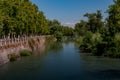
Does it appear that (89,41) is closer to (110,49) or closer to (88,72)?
(110,49)

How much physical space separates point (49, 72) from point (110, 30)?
23110mm

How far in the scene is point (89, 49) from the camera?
65.5 metres

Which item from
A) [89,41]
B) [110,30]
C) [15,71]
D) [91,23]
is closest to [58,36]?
[91,23]

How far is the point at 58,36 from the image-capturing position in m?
162

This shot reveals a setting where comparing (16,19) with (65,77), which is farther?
(16,19)

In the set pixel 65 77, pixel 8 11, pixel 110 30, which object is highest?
pixel 8 11

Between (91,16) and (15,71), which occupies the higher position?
(91,16)

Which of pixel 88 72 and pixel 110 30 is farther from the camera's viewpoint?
pixel 110 30

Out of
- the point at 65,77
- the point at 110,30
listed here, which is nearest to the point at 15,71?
the point at 65,77

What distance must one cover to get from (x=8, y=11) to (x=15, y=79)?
25748 millimetres

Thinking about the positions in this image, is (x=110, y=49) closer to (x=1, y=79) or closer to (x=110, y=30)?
(x=110, y=30)

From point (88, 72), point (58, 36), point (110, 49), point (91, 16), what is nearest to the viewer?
point (88, 72)

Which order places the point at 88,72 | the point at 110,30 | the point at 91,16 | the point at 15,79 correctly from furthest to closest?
the point at 91,16, the point at 110,30, the point at 88,72, the point at 15,79

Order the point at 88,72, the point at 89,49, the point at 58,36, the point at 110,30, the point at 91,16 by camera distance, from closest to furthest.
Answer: the point at 88,72, the point at 110,30, the point at 89,49, the point at 91,16, the point at 58,36
